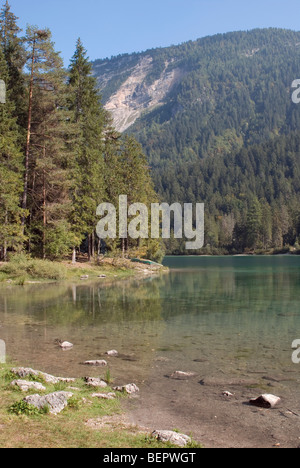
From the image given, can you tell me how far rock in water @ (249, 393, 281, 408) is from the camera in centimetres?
905

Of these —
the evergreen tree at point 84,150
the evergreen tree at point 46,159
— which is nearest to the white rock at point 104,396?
the evergreen tree at point 46,159

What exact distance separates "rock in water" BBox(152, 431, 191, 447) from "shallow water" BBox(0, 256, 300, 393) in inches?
144

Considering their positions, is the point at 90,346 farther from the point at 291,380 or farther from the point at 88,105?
the point at 88,105

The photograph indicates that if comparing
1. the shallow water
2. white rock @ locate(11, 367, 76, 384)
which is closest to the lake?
the shallow water

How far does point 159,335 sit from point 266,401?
7965 millimetres

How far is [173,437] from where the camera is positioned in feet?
22.7

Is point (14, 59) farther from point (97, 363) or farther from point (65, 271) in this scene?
point (97, 363)

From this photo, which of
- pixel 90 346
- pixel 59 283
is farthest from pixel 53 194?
pixel 90 346

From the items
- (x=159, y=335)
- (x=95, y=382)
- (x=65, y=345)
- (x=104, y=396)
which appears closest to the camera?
(x=104, y=396)

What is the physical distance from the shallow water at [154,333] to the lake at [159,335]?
0.03 m

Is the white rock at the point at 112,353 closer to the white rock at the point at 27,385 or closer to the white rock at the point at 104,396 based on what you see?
the white rock at the point at 104,396

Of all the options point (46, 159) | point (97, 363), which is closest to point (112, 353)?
point (97, 363)

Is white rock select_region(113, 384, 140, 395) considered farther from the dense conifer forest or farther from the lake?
the dense conifer forest

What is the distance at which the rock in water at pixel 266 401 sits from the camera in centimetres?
905
